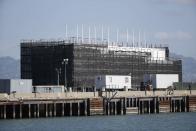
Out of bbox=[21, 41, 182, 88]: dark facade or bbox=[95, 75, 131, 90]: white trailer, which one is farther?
bbox=[21, 41, 182, 88]: dark facade

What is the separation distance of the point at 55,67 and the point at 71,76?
183 inches

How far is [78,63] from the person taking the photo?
6260 inches

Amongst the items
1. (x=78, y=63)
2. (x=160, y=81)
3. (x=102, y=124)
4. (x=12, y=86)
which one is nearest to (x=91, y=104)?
(x=12, y=86)

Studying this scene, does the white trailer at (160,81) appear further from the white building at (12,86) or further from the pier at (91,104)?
the white building at (12,86)

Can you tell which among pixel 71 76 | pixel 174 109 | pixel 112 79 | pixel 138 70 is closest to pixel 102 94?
pixel 174 109

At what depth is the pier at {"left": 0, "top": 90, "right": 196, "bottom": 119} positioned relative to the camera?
10638 centimetres

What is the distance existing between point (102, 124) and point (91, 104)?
20.0 m

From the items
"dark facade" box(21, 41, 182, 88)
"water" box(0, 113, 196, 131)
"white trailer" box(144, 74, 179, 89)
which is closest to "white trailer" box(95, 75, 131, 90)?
"white trailer" box(144, 74, 179, 89)

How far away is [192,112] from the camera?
4791 inches

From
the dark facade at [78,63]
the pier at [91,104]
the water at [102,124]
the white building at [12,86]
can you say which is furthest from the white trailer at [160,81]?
the water at [102,124]

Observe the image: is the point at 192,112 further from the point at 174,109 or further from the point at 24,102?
the point at 24,102

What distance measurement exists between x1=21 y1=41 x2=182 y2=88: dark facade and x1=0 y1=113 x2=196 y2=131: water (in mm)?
52230

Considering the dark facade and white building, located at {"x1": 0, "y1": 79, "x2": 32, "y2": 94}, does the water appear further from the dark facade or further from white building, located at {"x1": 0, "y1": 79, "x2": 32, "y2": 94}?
the dark facade

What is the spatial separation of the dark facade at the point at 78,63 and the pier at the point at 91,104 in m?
35.4
